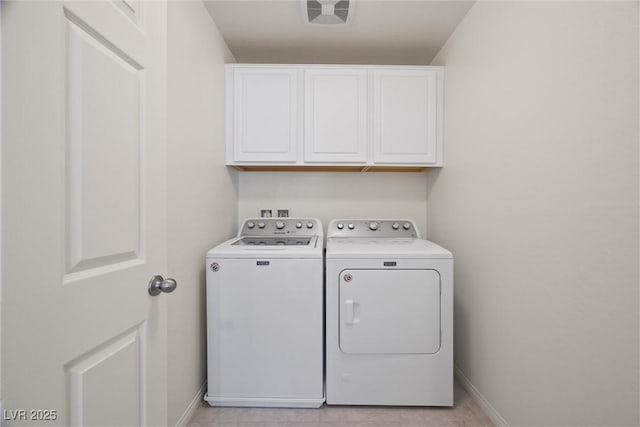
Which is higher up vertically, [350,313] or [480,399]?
[350,313]

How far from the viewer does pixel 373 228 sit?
2400mm

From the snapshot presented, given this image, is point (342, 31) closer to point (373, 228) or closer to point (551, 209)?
point (373, 228)

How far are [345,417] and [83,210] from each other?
169cm

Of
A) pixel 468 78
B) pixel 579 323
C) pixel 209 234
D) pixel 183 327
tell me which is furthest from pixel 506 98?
pixel 183 327

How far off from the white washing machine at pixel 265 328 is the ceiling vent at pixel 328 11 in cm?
147

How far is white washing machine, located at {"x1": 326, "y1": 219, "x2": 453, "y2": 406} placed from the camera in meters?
1.74

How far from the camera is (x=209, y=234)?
6.39 ft

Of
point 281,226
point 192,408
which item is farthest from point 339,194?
point 192,408

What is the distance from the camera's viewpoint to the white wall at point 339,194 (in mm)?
2611

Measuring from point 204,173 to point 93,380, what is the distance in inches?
52.4

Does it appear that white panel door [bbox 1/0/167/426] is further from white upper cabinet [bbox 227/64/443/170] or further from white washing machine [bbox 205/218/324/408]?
white upper cabinet [bbox 227/64/443/170]

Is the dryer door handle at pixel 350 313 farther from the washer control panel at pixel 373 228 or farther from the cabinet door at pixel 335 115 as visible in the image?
the cabinet door at pixel 335 115

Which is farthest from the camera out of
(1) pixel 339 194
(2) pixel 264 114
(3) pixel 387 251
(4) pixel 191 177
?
(1) pixel 339 194

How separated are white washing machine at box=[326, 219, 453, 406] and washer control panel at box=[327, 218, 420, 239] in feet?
2.09
